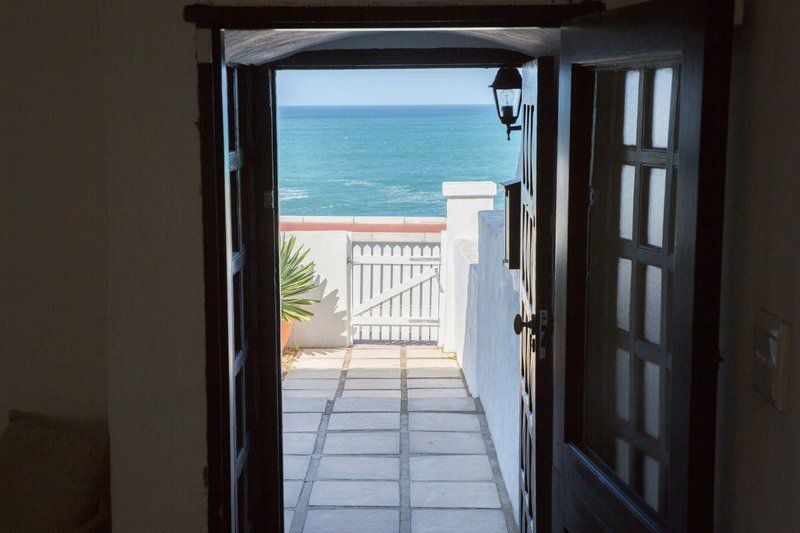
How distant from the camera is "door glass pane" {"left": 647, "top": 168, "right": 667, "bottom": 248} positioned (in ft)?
7.75

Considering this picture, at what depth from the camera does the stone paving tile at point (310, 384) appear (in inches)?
279

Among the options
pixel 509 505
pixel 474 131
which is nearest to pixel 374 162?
pixel 474 131

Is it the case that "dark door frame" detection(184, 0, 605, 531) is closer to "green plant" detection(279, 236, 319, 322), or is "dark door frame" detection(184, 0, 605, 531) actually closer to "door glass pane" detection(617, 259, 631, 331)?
"door glass pane" detection(617, 259, 631, 331)

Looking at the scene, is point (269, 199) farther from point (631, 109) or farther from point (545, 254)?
point (631, 109)

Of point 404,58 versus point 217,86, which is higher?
point 404,58

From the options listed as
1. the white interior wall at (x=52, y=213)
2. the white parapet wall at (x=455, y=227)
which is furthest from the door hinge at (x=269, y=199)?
the white parapet wall at (x=455, y=227)

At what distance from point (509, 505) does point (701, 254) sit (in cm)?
326

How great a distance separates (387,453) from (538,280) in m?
2.45

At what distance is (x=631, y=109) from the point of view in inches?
100.0

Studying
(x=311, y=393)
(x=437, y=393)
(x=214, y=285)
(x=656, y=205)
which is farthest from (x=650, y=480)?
(x=311, y=393)

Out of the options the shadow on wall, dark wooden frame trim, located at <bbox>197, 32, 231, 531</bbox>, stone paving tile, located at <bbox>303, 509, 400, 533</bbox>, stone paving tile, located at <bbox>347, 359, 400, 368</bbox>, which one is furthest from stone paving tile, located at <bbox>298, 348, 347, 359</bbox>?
dark wooden frame trim, located at <bbox>197, 32, 231, 531</bbox>

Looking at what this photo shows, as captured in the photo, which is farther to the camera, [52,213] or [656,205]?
[52,213]

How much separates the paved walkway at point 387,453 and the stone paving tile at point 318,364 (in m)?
0.02

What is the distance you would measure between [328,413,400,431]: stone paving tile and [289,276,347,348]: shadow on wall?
2306mm
